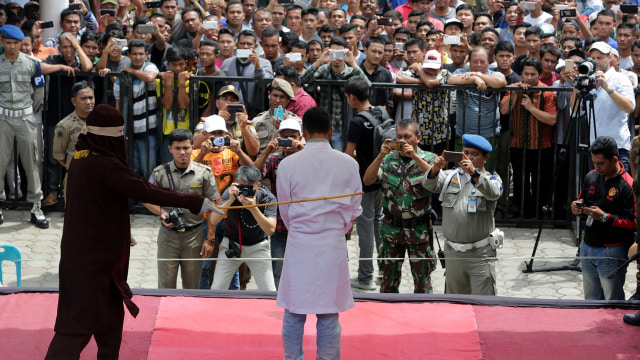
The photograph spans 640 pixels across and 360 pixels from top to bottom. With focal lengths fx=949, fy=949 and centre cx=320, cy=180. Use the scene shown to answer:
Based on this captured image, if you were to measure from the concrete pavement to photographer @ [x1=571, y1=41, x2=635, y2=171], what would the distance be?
1.08 metres

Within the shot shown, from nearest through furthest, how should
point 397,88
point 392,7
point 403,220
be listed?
point 403,220 → point 397,88 → point 392,7

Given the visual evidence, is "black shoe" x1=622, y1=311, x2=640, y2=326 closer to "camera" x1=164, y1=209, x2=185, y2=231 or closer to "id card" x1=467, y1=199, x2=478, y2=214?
"id card" x1=467, y1=199, x2=478, y2=214

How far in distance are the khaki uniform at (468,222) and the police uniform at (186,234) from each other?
5.70ft

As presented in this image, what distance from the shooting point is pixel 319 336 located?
5363 millimetres

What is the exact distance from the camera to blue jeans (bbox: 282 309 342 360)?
5328mm

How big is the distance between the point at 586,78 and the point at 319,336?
4174 millimetres

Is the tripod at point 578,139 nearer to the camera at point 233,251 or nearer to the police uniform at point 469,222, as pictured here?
the police uniform at point 469,222

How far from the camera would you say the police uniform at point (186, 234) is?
7.37 m

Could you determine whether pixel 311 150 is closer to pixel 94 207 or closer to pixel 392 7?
pixel 94 207

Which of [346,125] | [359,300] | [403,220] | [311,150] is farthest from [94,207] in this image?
[346,125]

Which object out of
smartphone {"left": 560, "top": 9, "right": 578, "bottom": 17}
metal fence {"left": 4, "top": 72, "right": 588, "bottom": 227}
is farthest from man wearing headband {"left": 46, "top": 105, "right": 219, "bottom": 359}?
smartphone {"left": 560, "top": 9, "right": 578, "bottom": 17}

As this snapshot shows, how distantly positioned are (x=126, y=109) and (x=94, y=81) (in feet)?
1.59

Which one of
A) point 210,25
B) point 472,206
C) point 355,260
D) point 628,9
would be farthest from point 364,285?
point 628,9

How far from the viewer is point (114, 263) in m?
5.21
